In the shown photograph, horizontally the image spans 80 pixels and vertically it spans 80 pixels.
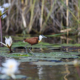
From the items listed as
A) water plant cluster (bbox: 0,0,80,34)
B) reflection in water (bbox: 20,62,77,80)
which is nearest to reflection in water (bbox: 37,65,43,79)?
reflection in water (bbox: 20,62,77,80)

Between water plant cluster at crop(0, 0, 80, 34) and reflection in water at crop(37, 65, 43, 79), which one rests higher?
water plant cluster at crop(0, 0, 80, 34)

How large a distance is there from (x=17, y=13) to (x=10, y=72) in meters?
7.06

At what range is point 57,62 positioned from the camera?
3.06 metres

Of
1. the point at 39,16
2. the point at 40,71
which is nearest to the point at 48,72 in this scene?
the point at 40,71

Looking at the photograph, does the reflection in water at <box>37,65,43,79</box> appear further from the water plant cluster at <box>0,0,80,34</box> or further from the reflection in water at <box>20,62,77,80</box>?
the water plant cluster at <box>0,0,80,34</box>

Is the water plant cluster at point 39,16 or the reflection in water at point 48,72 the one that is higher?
the water plant cluster at point 39,16

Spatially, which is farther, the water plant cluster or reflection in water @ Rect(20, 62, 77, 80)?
the water plant cluster

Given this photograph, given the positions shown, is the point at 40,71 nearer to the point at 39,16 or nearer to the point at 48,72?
the point at 48,72

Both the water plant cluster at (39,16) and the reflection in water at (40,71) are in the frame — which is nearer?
the reflection in water at (40,71)

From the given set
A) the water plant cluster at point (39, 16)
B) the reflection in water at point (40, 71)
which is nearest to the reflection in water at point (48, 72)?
the reflection in water at point (40, 71)

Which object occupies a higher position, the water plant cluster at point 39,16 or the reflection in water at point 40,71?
the water plant cluster at point 39,16

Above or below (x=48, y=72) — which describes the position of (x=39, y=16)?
above

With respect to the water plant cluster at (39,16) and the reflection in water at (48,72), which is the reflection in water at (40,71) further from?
the water plant cluster at (39,16)

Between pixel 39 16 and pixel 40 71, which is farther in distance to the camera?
pixel 39 16
